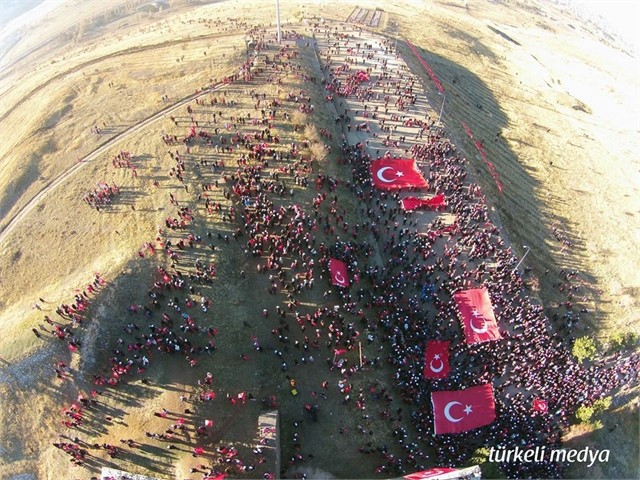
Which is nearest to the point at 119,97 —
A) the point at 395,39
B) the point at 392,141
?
the point at 392,141

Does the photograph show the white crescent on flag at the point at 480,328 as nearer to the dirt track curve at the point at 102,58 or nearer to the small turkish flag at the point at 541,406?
the small turkish flag at the point at 541,406

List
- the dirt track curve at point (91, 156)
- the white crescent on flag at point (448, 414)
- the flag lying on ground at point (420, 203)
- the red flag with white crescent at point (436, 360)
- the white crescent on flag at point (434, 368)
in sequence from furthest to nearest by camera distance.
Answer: the flag lying on ground at point (420, 203)
the dirt track curve at point (91, 156)
the white crescent on flag at point (434, 368)
the red flag with white crescent at point (436, 360)
the white crescent on flag at point (448, 414)

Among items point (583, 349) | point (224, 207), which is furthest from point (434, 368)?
point (224, 207)

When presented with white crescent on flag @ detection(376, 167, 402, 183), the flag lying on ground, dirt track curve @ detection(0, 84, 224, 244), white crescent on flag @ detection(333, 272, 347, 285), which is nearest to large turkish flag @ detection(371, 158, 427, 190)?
white crescent on flag @ detection(376, 167, 402, 183)

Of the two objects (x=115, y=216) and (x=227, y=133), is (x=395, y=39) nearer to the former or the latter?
(x=227, y=133)

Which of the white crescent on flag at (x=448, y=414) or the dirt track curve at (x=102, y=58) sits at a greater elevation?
the dirt track curve at (x=102, y=58)

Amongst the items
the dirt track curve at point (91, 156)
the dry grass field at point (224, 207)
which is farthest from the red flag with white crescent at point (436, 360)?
the dirt track curve at point (91, 156)

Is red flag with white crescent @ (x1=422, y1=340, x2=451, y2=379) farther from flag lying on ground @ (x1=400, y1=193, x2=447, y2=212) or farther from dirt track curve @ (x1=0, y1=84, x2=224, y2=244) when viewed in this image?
dirt track curve @ (x1=0, y1=84, x2=224, y2=244)

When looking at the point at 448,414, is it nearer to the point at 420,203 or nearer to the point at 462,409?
the point at 462,409

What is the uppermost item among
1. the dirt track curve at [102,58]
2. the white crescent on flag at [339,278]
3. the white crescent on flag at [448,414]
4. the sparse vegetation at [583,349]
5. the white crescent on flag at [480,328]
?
the dirt track curve at [102,58]
